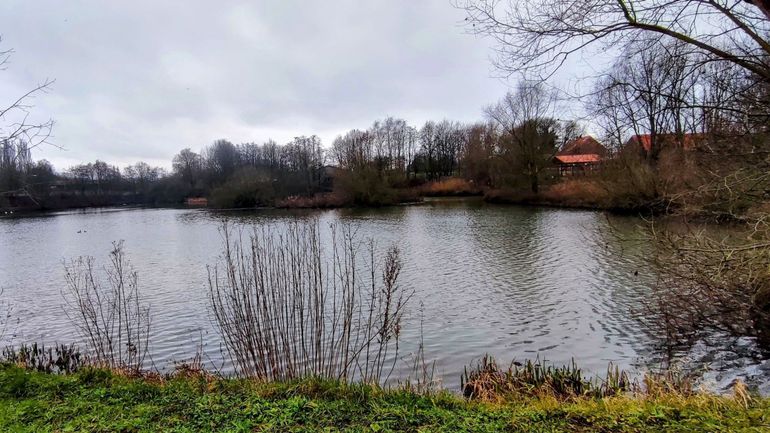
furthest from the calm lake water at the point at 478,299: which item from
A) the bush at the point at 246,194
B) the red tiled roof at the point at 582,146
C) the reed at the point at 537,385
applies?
the bush at the point at 246,194

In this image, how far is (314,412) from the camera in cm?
347

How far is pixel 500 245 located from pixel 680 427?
53.3ft

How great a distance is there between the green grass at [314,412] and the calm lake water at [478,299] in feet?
9.08

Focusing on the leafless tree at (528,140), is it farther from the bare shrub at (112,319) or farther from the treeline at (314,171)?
the bare shrub at (112,319)

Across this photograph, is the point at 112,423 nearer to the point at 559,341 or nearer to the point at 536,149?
the point at 559,341

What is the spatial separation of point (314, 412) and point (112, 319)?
7.00 m

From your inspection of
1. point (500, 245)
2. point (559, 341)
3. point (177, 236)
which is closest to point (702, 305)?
point (559, 341)

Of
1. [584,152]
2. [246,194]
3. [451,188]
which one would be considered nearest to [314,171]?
[246,194]

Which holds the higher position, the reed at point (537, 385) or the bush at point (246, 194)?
the bush at point (246, 194)

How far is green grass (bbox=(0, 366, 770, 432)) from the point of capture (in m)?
3.07

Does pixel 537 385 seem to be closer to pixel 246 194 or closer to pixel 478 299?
pixel 478 299

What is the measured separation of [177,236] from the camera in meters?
26.9

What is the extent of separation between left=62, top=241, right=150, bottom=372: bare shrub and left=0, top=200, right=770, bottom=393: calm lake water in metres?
0.31

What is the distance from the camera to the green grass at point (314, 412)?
3072 mm
